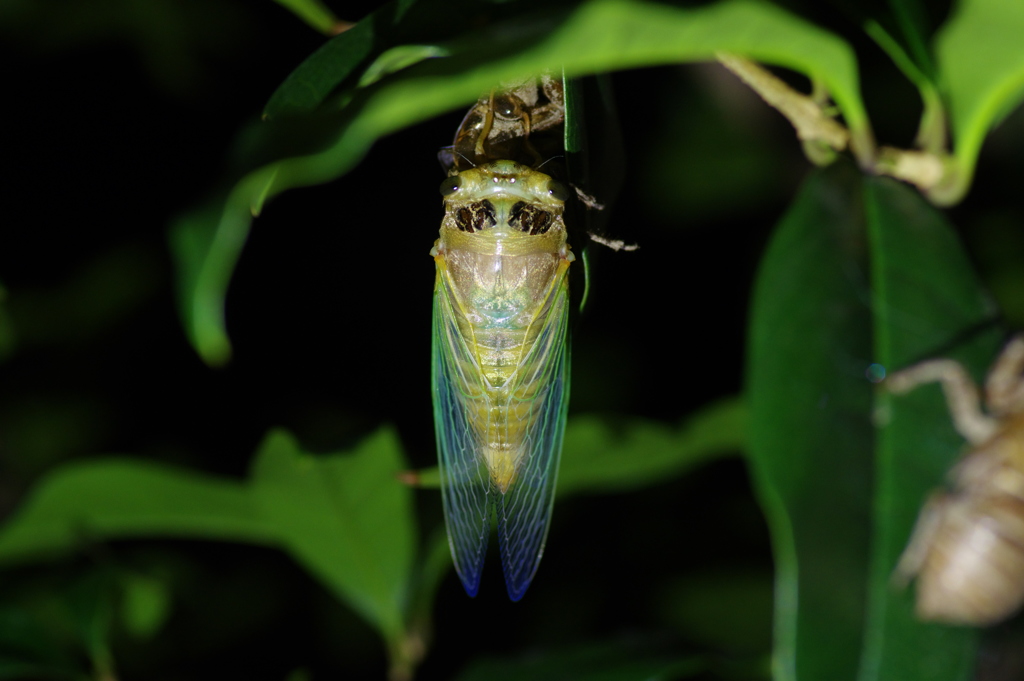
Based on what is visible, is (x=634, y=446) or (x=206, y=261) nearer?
(x=206, y=261)

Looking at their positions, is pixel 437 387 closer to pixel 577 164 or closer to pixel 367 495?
pixel 367 495

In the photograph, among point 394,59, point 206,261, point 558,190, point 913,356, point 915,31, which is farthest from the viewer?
point 558,190

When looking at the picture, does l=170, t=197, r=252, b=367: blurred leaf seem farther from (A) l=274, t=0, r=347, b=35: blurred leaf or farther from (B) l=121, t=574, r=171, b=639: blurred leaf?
(B) l=121, t=574, r=171, b=639: blurred leaf

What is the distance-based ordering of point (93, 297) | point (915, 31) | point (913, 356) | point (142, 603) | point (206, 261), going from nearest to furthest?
1. point (206, 261)
2. point (915, 31)
3. point (913, 356)
4. point (142, 603)
5. point (93, 297)

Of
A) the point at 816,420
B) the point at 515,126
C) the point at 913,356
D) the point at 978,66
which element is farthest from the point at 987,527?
the point at 515,126

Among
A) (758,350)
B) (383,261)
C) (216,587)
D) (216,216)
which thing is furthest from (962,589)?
(216,587)

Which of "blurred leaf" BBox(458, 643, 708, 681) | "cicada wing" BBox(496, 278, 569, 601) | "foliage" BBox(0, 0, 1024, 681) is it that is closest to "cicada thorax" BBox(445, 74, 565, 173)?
"foliage" BBox(0, 0, 1024, 681)

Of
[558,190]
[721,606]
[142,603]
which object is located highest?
[558,190]

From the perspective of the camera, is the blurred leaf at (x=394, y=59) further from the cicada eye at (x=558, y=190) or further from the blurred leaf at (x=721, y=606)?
the blurred leaf at (x=721, y=606)

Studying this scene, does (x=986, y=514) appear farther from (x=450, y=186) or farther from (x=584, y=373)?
(x=584, y=373)
